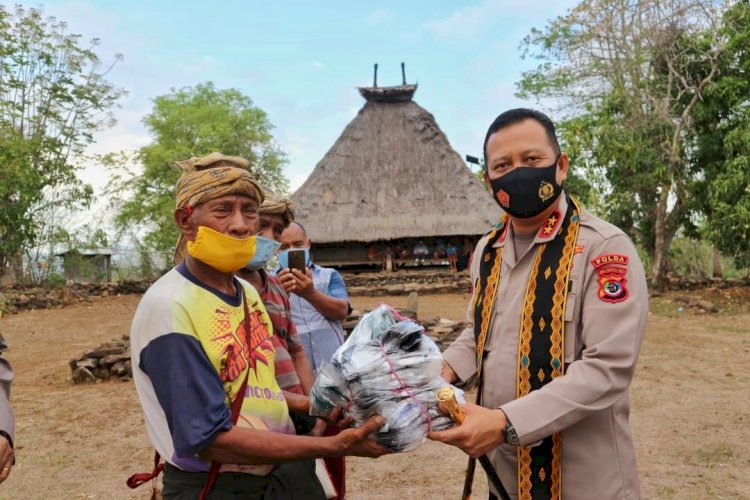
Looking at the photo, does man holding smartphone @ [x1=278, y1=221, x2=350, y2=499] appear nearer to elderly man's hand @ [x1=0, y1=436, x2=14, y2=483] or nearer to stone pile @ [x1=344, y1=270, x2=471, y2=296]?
elderly man's hand @ [x1=0, y1=436, x2=14, y2=483]

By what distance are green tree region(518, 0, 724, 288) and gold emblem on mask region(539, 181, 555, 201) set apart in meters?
13.8

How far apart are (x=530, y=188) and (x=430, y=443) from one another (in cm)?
384

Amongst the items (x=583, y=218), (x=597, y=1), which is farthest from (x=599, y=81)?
(x=583, y=218)

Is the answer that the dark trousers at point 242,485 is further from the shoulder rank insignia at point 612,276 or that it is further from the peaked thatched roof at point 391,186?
the peaked thatched roof at point 391,186

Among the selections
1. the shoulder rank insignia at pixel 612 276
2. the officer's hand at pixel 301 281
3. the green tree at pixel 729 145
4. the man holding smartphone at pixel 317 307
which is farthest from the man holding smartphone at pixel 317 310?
the green tree at pixel 729 145

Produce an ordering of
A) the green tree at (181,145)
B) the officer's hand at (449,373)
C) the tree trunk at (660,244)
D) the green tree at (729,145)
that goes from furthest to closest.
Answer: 1. the green tree at (181,145)
2. the tree trunk at (660,244)
3. the green tree at (729,145)
4. the officer's hand at (449,373)

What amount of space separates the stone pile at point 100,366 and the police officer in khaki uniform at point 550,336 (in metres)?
6.86

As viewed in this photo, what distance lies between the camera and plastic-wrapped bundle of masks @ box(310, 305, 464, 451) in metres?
1.48

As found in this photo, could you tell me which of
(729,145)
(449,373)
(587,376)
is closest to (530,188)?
(587,376)

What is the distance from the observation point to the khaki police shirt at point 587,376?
65.3 inches

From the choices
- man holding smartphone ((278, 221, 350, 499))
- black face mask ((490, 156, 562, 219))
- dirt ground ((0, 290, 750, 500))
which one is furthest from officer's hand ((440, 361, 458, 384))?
dirt ground ((0, 290, 750, 500))

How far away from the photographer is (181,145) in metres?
28.3

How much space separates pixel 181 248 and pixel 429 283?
16771mm

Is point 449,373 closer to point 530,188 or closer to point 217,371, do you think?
point 530,188
